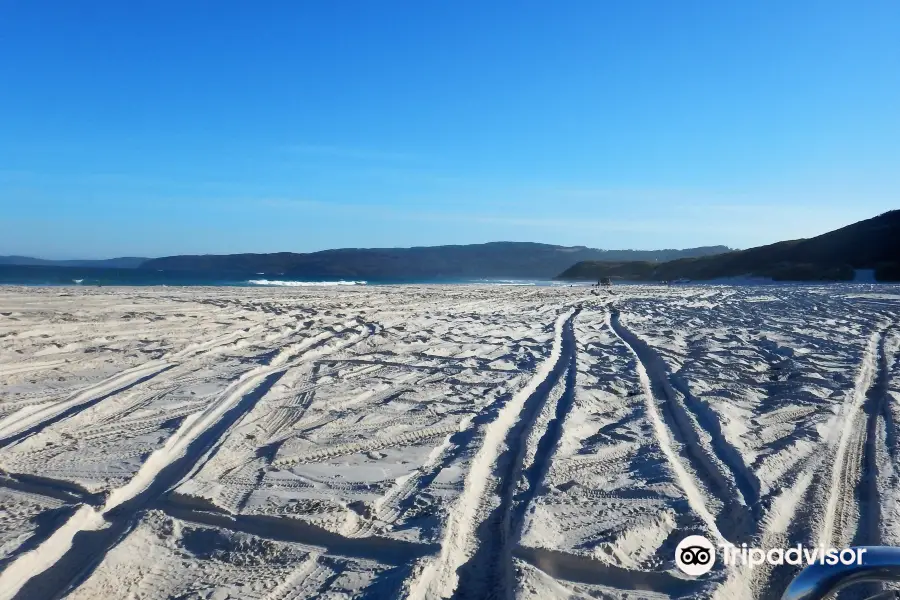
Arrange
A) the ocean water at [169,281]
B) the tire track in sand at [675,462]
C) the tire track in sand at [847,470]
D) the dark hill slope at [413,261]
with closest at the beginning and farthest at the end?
the tire track in sand at [847,470], the tire track in sand at [675,462], the ocean water at [169,281], the dark hill slope at [413,261]

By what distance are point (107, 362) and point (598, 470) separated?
6116 mm

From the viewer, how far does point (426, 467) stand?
12.6 ft

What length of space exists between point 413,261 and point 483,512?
10469 centimetres

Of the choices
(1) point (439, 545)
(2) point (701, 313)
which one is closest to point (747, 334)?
(2) point (701, 313)

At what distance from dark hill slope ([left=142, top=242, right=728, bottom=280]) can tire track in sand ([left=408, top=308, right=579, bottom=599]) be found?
87.8 meters

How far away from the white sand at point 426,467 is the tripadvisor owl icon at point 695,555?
0.06m

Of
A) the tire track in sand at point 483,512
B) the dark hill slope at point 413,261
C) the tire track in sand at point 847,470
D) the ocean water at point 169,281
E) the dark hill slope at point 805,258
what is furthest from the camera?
the dark hill slope at point 413,261

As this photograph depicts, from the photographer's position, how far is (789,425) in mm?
4793

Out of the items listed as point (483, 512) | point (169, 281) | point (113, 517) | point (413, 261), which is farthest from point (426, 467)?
point (413, 261)

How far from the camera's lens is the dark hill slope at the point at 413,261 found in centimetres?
9969

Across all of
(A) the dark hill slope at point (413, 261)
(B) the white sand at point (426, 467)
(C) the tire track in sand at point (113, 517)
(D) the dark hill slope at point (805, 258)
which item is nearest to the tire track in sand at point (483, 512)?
(B) the white sand at point (426, 467)

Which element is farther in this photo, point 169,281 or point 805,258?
point 805,258

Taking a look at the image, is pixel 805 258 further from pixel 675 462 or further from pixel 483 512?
pixel 483 512

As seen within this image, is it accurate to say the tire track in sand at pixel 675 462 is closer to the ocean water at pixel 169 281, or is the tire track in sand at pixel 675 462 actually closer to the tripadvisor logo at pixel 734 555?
the tripadvisor logo at pixel 734 555
